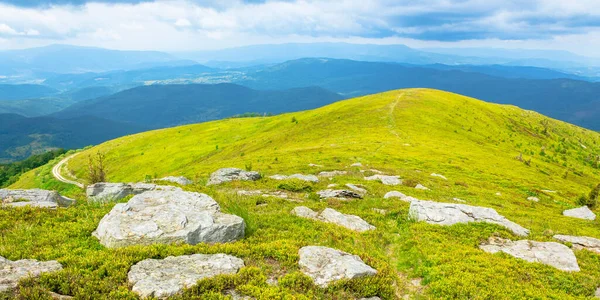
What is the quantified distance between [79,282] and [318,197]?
16.4 m

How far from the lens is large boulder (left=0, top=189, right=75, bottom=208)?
1455 cm

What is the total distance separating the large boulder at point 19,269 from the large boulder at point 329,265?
757 centimetres

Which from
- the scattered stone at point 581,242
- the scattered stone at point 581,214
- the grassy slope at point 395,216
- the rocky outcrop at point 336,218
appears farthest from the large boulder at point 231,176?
the scattered stone at point 581,214

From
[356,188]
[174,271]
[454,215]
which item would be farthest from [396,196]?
[174,271]

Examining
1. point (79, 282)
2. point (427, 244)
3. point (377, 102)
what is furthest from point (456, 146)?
point (79, 282)

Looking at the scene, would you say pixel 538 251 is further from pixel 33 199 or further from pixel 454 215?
pixel 33 199

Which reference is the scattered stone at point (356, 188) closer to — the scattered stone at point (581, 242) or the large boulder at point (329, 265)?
the scattered stone at point (581, 242)

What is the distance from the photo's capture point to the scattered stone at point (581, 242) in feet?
49.8

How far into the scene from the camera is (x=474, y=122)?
253ft

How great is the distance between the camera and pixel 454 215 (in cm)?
1802

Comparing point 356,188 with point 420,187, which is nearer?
point 356,188

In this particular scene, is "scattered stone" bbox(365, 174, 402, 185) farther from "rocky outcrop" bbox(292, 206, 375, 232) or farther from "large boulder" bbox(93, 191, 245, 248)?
"large boulder" bbox(93, 191, 245, 248)

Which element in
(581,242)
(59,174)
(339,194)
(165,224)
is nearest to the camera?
(165,224)

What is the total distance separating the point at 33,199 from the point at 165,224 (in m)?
9.25
